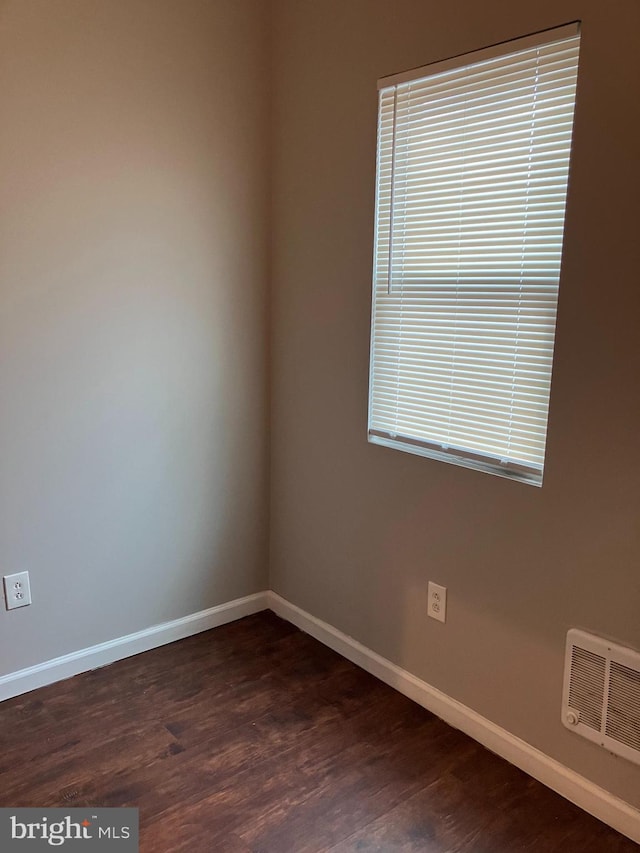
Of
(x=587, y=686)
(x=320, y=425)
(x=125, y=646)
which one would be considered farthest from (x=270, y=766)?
(x=320, y=425)

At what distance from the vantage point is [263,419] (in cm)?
277

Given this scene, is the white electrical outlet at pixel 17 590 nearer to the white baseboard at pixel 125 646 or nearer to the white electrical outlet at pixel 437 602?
the white baseboard at pixel 125 646

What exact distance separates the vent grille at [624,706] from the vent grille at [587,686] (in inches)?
1.1

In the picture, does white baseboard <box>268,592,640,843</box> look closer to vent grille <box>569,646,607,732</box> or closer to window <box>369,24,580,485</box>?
vent grille <box>569,646,607,732</box>

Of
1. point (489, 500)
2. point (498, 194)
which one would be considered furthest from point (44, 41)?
point (489, 500)

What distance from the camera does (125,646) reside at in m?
2.49

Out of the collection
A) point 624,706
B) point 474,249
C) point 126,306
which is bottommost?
point 624,706

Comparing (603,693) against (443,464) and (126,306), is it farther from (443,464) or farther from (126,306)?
(126,306)

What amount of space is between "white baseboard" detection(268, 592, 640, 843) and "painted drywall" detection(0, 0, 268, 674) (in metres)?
0.53

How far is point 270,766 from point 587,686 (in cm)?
93

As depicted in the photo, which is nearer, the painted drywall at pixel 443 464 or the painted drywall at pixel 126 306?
the painted drywall at pixel 443 464

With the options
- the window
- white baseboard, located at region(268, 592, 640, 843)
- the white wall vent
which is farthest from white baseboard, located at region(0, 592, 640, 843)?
the window

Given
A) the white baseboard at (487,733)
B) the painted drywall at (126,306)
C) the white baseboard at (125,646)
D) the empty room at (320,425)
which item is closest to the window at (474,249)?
the empty room at (320,425)

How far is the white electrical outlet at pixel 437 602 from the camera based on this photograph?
7.00 ft
